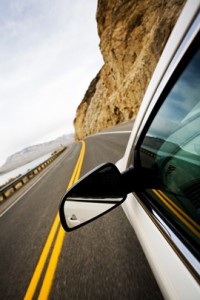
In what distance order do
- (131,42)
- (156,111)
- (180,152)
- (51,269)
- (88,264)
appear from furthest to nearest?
(131,42)
(51,269)
(88,264)
(180,152)
(156,111)

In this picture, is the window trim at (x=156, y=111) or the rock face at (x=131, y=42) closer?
the window trim at (x=156, y=111)

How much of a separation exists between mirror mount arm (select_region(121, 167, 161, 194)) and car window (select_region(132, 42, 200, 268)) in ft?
0.14

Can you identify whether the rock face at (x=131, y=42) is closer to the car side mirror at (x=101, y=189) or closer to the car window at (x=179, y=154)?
the car window at (x=179, y=154)

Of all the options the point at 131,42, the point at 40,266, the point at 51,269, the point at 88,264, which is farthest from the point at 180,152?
the point at 131,42

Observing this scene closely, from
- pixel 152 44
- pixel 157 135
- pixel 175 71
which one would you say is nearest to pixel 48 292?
pixel 157 135

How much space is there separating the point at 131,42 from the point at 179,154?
35.2 metres

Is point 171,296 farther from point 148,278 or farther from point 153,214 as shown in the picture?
point 148,278

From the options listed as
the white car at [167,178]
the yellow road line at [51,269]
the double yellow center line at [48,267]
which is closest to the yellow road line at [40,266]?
the double yellow center line at [48,267]

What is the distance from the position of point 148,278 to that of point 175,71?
219 centimetres

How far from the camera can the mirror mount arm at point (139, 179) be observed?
1.43 m

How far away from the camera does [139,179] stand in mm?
1500

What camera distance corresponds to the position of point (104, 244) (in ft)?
10.2

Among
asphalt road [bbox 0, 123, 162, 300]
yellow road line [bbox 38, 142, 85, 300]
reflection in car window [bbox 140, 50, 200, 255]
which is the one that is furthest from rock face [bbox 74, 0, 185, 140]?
reflection in car window [bbox 140, 50, 200, 255]

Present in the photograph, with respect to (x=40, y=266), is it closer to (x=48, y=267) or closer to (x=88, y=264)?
(x=48, y=267)
